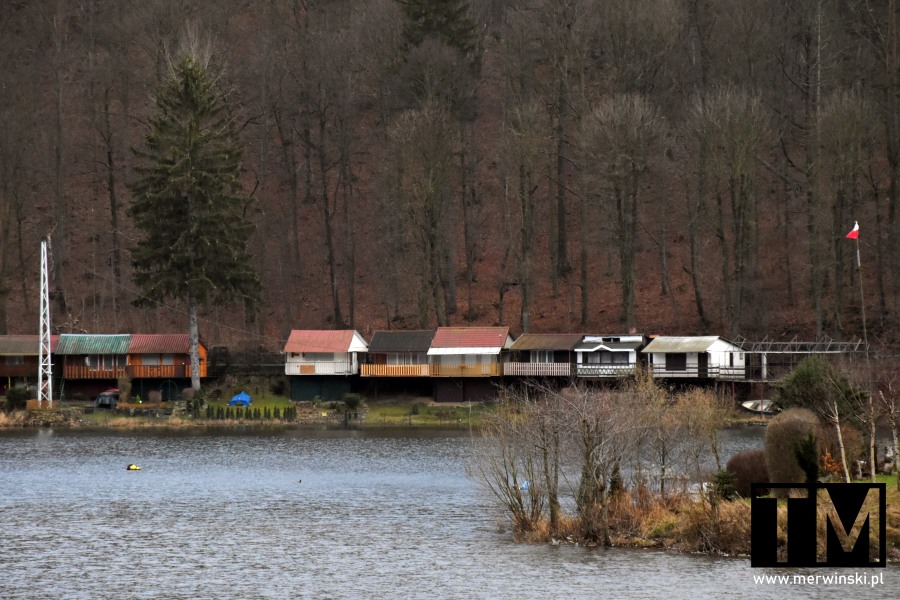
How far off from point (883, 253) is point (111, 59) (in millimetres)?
54428

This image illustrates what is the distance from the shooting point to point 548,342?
74.1 m

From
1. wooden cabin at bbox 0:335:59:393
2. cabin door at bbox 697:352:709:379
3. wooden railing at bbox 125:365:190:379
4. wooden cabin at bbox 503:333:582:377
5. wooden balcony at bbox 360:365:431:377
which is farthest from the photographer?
wooden railing at bbox 125:365:190:379

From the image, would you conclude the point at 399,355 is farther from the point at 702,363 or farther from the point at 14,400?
the point at 14,400

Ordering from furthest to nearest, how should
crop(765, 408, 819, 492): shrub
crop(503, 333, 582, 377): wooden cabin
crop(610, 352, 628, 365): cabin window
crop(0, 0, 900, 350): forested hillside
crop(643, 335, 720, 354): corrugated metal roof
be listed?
crop(0, 0, 900, 350): forested hillside → crop(503, 333, 582, 377): wooden cabin → crop(610, 352, 628, 365): cabin window → crop(643, 335, 720, 354): corrugated metal roof → crop(765, 408, 819, 492): shrub

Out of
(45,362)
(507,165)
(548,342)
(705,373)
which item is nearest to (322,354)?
(548,342)

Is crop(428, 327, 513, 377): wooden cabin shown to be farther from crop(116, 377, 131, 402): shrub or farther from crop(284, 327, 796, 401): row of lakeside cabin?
crop(116, 377, 131, 402): shrub

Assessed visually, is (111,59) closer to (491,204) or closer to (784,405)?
(491,204)

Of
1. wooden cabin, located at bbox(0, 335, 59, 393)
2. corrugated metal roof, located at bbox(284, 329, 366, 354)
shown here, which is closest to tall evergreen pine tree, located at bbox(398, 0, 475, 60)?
corrugated metal roof, located at bbox(284, 329, 366, 354)

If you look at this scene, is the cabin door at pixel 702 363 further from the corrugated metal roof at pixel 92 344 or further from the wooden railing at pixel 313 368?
the corrugated metal roof at pixel 92 344

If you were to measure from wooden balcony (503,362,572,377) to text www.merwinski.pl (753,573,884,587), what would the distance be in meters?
42.5

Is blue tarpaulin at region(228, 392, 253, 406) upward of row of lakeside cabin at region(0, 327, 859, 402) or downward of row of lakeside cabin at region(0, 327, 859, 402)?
downward

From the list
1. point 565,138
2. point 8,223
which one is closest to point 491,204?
point 565,138

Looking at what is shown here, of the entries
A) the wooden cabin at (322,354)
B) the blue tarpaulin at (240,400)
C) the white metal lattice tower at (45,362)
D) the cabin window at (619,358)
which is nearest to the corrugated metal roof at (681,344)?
the cabin window at (619,358)

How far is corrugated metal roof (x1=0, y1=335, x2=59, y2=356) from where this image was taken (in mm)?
74688
